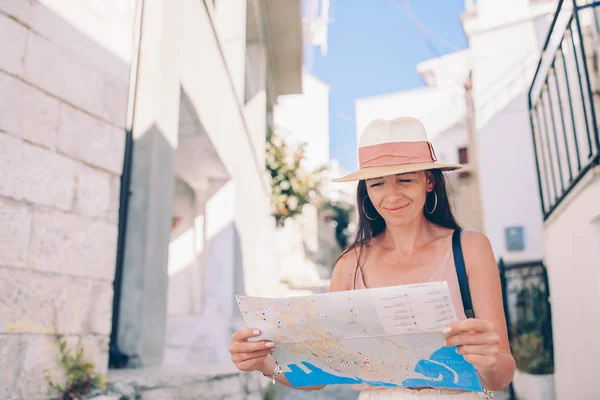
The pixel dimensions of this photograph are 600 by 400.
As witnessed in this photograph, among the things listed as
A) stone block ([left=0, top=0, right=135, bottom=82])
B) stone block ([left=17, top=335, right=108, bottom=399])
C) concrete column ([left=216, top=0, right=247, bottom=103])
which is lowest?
stone block ([left=17, top=335, right=108, bottom=399])

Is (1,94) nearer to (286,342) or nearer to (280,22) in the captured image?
(286,342)

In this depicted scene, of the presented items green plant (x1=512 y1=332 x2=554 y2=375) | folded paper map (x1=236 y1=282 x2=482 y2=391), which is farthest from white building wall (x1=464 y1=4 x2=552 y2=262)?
folded paper map (x1=236 y1=282 x2=482 y2=391)

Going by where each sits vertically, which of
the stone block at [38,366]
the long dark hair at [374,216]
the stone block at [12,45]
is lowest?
the stone block at [38,366]

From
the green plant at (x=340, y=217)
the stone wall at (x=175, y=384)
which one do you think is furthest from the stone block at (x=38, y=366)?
the green plant at (x=340, y=217)

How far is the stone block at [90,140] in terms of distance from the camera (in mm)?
2285

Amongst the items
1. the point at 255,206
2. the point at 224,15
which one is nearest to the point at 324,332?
the point at 224,15

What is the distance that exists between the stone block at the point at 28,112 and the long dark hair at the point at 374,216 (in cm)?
131

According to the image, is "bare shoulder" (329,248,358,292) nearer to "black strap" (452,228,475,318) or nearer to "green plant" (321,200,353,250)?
"black strap" (452,228,475,318)

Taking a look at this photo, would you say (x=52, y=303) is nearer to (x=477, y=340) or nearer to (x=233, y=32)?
(x=477, y=340)

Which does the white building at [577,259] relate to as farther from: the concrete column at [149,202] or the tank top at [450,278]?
the concrete column at [149,202]

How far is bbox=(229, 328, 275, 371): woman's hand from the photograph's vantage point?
1416 mm

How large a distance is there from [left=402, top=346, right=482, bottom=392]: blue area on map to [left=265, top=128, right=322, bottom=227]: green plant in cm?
747

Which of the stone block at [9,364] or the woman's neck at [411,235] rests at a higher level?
the woman's neck at [411,235]

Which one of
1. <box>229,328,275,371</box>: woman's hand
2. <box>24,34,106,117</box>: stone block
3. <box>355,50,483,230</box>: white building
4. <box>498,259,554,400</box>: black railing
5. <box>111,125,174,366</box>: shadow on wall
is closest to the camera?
<box>229,328,275,371</box>: woman's hand
